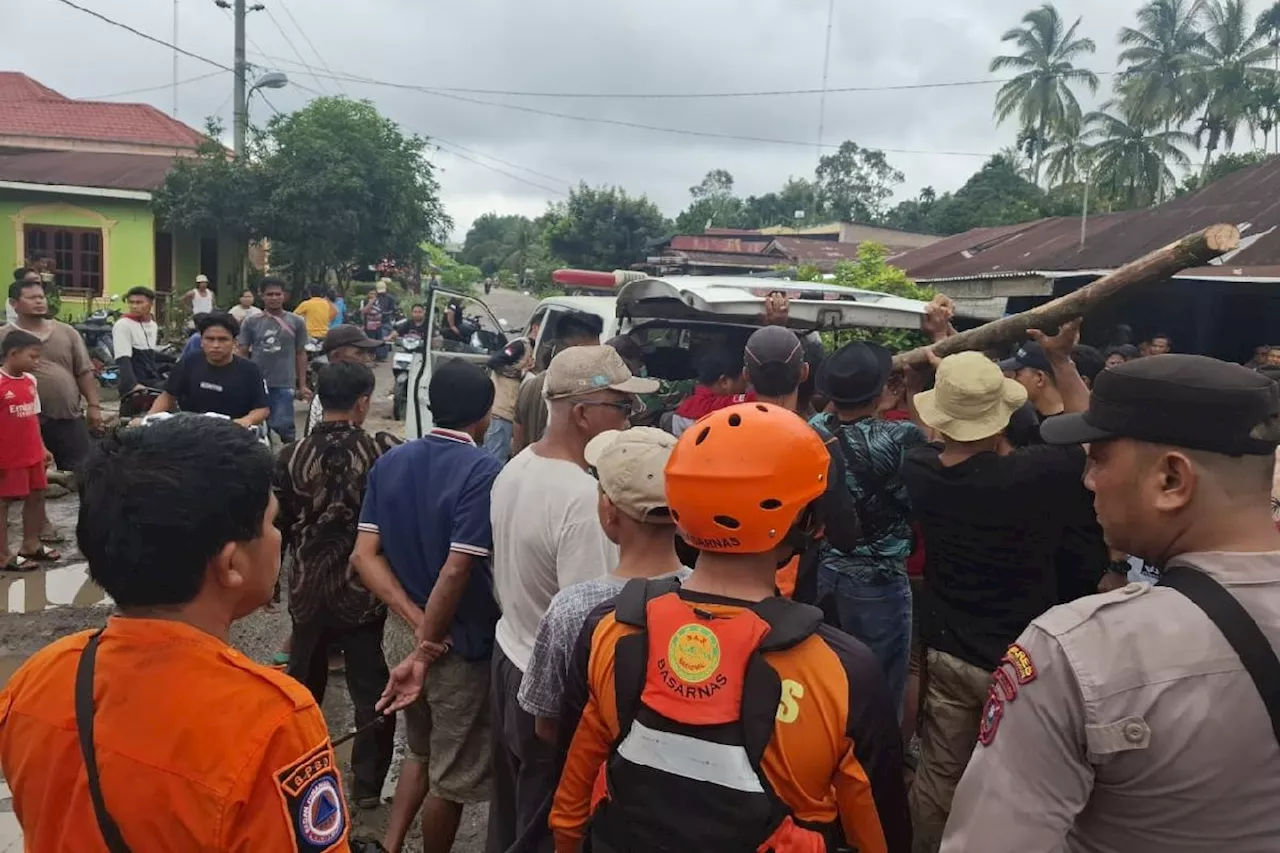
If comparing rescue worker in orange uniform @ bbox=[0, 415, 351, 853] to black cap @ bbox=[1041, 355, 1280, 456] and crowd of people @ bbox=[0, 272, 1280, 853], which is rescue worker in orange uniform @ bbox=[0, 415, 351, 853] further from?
black cap @ bbox=[1041, 355, 1280, 456]

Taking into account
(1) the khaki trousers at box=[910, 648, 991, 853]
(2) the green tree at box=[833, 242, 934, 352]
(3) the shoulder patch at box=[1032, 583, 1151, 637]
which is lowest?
(1) the khaki trousers at box=[910, 648, 991, 853]

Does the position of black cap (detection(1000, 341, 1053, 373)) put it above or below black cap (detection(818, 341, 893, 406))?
above

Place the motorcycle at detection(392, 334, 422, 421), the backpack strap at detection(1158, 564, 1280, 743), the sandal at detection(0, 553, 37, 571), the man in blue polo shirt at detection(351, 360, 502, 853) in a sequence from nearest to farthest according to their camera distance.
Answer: the backpack strap at detection(1158, 564, 1280, 743)
the man in blue polo shirt at detection(351, 360, 502, 853)
the sandal at detection(0, 553, 37, 571)
the motorcycle at detection(392, 334, 422, 421)

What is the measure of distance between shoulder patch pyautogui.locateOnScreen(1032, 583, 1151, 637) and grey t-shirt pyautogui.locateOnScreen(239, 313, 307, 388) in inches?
329

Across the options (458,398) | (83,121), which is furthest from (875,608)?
(83,121)

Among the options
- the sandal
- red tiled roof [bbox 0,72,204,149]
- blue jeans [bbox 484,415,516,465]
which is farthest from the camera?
red tiled roof [bbox 0,72,204,149]

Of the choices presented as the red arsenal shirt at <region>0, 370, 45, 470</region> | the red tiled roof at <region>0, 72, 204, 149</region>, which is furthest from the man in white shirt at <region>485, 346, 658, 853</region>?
the red tiled roof at <region>0, 72, 204, 149</region>

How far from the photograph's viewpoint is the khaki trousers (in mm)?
3104

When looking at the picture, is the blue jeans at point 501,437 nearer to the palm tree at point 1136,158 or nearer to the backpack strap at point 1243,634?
the backpack strap at point 1243,634

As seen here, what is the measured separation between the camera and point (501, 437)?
588cm

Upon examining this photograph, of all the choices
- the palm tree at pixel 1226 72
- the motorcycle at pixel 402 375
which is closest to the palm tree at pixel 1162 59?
the palm tree at pixel 1226 72

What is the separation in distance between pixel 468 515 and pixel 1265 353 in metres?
5.94

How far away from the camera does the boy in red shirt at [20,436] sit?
6.32 m

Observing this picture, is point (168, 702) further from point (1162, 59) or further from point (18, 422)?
point (1162, 59)
